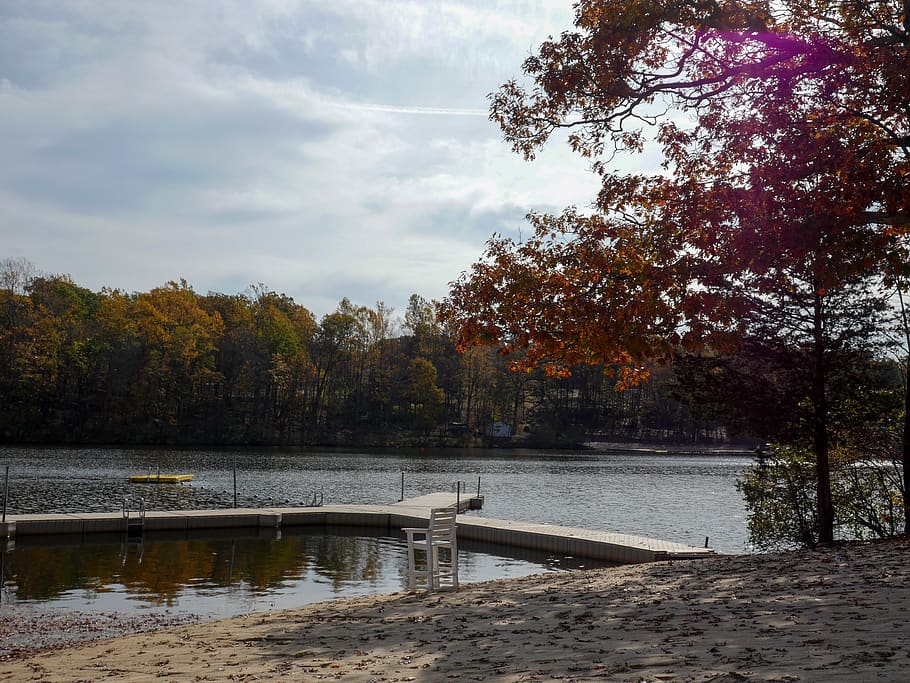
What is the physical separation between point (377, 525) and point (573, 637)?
57.9 feet

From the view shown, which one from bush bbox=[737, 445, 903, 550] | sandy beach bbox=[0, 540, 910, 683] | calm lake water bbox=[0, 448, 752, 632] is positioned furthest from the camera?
bush bbox=[737, 445, 903, 550]

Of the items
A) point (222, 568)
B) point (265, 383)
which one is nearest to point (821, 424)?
point (222, 568)

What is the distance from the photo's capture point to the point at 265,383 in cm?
8956

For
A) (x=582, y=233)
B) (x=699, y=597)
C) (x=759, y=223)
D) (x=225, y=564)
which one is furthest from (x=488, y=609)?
(x=225, y=564)

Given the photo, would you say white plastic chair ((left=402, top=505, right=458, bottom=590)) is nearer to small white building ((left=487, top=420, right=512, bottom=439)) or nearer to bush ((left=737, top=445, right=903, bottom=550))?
bush ((left=737, top=445, right=903, bottom=550))

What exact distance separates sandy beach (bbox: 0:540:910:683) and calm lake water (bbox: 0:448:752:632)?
15.9ft

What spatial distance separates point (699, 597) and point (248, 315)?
90137 mm

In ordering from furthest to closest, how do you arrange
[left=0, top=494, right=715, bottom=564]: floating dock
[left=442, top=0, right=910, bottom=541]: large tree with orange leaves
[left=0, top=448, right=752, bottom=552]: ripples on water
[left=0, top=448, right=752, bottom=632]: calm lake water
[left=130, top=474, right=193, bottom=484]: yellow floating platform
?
[left=130, top=474, right=193, bottom=484]: yellow floating platform → [left=0, top=448, right=752, bottom=552]: ripples on water → [left=0, top=494, right=715, bottom=564]: floating dock → [left=0, top=448, right=752, bottom=632]: calm lake water → [left=442, top=0, right=910, bottom=541]: large tree with orange leaves

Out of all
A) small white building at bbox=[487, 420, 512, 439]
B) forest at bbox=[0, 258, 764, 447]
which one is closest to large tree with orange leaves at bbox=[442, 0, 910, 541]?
forest at bbox=[0, 258, 764, 447]

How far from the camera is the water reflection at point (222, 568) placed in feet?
46.3

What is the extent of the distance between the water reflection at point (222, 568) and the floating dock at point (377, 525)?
48cm

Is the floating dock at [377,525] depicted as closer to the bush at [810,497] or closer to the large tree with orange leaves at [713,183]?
the bush at [810,497]

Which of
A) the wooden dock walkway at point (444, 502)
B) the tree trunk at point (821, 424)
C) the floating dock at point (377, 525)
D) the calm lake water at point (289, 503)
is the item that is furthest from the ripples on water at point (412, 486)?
the tree trunk at point (821, 424)

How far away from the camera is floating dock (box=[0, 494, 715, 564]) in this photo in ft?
62.5
